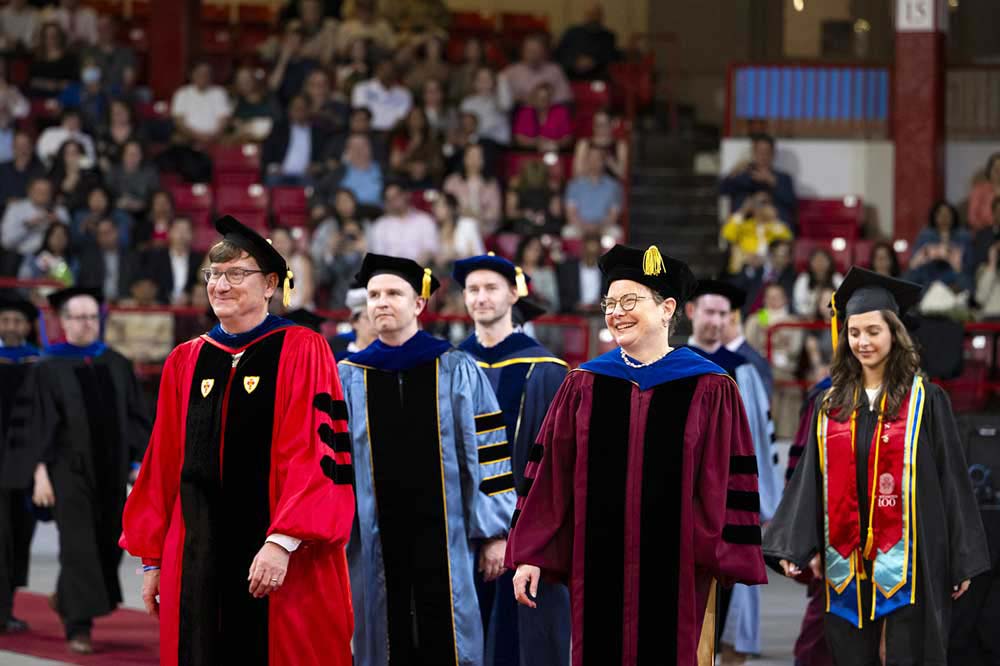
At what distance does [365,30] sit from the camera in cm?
1828

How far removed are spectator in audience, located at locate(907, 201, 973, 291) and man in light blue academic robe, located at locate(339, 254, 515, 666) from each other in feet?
24.2

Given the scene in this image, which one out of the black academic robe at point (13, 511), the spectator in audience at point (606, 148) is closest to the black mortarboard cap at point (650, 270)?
the black academic robe at point (13, 511)

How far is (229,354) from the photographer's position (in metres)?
5.28

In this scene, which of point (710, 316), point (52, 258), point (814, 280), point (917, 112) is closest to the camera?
point (710, 316)

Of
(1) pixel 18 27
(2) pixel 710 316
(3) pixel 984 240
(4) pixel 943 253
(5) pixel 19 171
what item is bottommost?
(2) pixel 710 316

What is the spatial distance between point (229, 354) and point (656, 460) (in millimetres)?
1332

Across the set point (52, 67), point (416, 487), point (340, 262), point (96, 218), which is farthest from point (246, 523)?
point (52, 67)

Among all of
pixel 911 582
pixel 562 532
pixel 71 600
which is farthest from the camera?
pixel 71 600

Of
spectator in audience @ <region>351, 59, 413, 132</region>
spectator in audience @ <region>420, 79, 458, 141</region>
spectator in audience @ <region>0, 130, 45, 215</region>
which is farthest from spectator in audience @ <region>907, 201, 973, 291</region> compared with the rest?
spectator in audience @ <region>0, 130, 45, 215</region>

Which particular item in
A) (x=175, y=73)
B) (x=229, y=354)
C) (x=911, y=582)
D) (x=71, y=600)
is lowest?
(x=71, y=600)

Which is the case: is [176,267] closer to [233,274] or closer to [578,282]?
[578,282]

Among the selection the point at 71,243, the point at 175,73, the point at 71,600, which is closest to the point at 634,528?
the point at 71,600

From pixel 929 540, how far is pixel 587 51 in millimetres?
13030

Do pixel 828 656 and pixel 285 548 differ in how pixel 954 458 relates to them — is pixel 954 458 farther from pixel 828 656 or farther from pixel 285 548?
pixel 285 548
